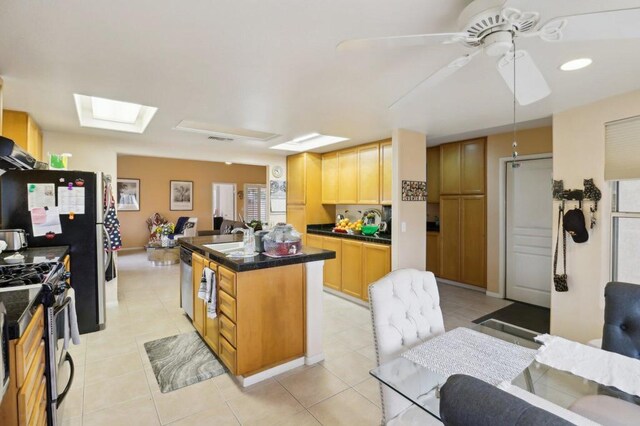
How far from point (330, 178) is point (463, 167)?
6.82 feet

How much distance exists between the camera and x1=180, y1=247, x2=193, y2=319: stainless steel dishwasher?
10.8 ft

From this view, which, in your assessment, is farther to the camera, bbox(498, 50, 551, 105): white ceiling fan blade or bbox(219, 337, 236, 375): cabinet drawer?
bbox(219, 337, 236, 375): cabinet drawer

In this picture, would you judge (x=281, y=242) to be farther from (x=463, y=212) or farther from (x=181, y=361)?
(x=463, y=212)

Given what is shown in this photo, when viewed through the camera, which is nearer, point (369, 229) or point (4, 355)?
point (4, 355)

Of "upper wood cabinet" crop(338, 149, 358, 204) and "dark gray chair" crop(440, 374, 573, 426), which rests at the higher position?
"upper wood cabinet" crop(338, 149, 358, 204)

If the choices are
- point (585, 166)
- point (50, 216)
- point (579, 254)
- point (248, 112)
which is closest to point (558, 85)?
point (585, 166)

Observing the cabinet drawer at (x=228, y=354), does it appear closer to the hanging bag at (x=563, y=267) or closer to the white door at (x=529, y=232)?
the hanging bag at (x=563, y=267)

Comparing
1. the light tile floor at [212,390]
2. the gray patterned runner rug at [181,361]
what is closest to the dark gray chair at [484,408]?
the light tile floor at [212,390]

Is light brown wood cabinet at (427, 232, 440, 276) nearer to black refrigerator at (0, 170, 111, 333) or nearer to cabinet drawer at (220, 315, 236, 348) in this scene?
cabinet drawer at (220, 315, 236, 348)

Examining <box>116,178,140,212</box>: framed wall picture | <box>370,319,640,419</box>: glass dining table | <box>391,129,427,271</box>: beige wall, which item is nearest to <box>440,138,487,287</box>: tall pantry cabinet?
<box>391,129,427,271</box>: beige wall

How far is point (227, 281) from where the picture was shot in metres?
2.37

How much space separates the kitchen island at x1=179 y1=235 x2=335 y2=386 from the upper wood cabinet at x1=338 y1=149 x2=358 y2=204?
207cm

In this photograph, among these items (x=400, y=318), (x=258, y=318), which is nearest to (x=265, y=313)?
(x=258, y=318)

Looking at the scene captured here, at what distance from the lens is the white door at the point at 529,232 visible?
12.9ft
